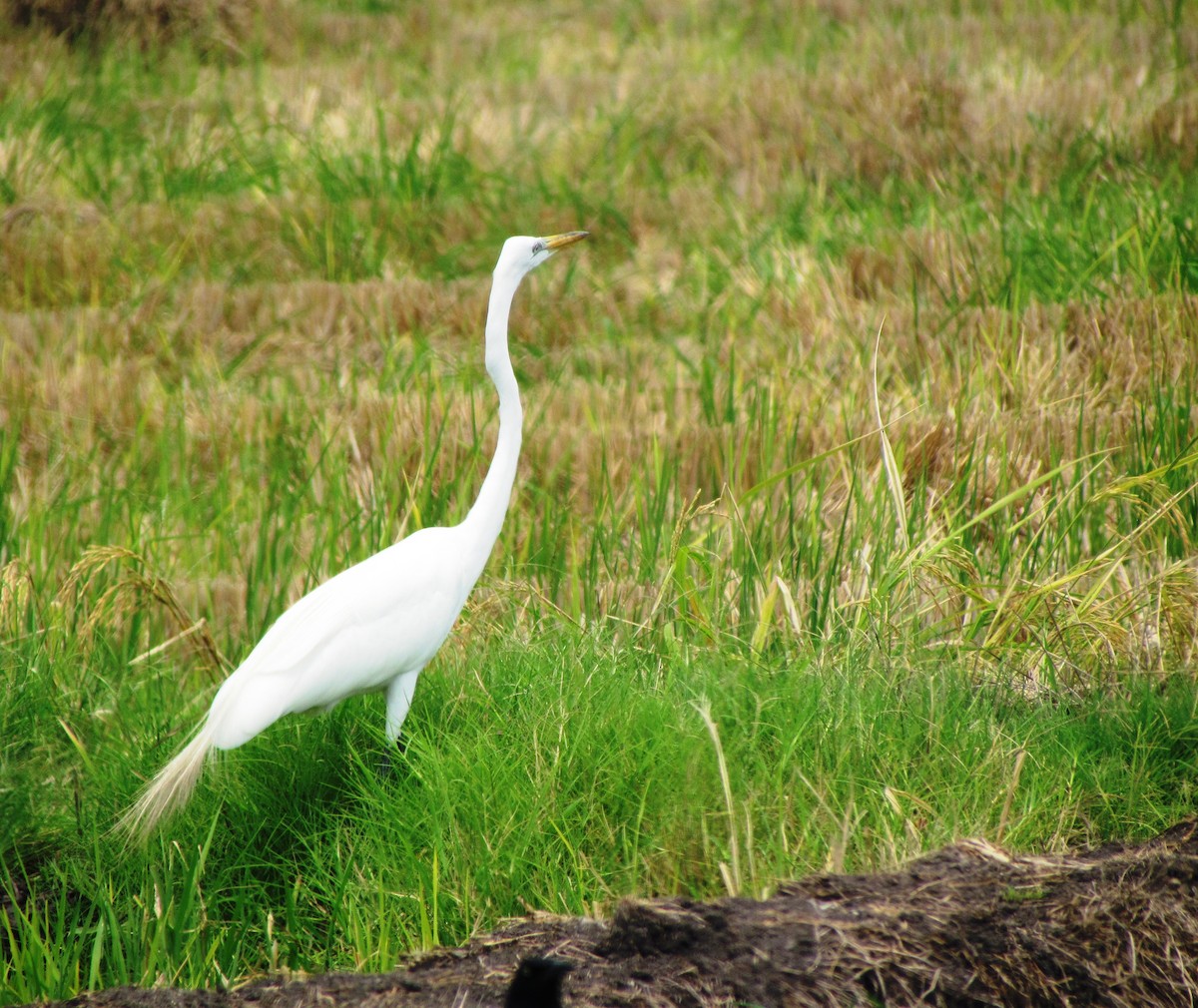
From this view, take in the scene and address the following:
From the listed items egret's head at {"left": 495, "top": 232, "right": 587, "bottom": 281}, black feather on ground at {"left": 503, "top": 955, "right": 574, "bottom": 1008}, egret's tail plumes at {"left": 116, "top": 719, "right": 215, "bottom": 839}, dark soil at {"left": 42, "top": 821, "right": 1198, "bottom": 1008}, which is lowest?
egret's tail plumes at {"left": 116, "top": 719, "right": 215, "bottom": 839}

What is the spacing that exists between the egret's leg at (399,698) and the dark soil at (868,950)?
76 centimetres

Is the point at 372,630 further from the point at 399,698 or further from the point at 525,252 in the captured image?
the point at 525,252

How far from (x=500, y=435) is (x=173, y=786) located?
99cm

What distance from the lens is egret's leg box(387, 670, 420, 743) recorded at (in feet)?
9.23

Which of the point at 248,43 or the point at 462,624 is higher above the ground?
the point at 248,43

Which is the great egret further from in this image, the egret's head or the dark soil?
the dark soil

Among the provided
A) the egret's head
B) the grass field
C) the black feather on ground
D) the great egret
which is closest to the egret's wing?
the great egret

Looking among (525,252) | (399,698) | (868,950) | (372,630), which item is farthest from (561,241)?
(868,950)

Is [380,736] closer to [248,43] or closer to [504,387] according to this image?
[504,387]

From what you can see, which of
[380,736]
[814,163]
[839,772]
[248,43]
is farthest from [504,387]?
[248,43]

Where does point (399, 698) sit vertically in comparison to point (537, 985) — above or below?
below

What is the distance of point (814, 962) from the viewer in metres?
1.85

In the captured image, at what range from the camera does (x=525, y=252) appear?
2988 mm

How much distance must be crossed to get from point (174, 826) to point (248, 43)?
32.2ft
